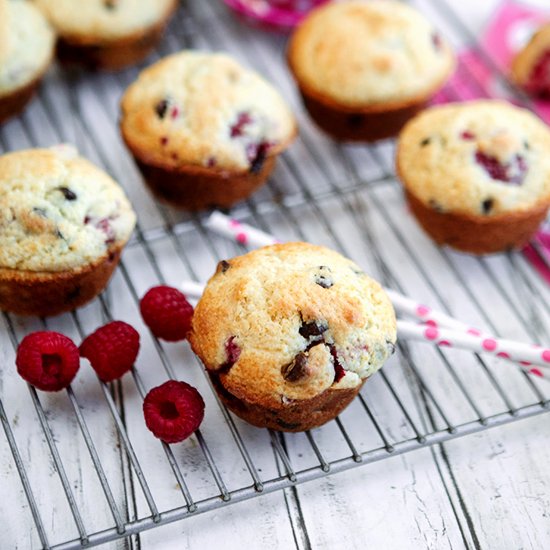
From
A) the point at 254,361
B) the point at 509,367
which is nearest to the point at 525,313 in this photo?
the point at 509,367

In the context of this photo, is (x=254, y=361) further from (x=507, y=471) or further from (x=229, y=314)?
(x=507, y=471)

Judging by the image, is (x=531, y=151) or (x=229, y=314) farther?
(x=531, y=151)

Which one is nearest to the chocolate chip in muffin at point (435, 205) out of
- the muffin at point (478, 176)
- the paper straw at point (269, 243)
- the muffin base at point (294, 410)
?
the muffin at point (478, 176)

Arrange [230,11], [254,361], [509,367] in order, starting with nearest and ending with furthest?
[254,361], [509,367], [230,11]

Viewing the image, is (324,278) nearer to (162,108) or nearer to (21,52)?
(162,108)

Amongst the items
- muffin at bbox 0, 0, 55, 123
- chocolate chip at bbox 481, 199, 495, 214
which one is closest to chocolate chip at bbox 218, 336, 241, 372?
chocolate chip at bbox 481, 199, 495, 214

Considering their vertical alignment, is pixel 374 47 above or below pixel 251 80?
above
